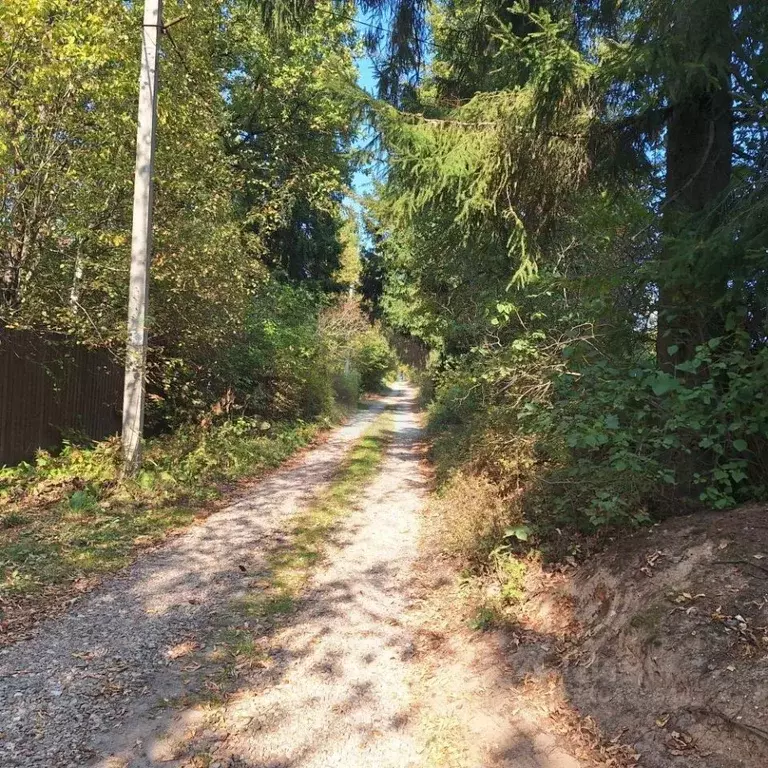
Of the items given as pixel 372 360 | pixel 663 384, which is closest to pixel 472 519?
pixel 663 384

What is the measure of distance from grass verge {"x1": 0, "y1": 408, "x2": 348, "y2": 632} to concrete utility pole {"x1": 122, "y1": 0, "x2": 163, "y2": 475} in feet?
1.95

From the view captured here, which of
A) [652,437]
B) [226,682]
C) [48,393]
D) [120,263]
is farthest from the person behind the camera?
[120,263]

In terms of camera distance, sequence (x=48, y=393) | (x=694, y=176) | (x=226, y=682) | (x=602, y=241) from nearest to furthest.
Answer: (x=226, y=682) → (x=694, y=176) → (x=602, y=241) → (x=48, y=393)

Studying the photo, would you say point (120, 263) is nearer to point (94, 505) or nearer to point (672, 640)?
point (94, 505)

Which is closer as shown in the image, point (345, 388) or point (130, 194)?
point (130, 194)

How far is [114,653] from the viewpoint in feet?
12.9

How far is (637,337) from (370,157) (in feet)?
11.8

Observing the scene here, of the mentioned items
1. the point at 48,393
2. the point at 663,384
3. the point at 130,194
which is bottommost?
the point at 48,393

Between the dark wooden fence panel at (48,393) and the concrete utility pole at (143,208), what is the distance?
135 cm

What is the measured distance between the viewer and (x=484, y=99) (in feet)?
20.5

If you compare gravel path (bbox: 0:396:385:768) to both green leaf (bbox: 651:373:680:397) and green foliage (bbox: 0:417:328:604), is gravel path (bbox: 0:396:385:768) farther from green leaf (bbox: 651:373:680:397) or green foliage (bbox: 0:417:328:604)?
green leaf (bbox: 651:373:680:397)

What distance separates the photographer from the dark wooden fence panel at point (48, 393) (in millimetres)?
7945

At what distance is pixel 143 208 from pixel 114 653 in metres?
6.10

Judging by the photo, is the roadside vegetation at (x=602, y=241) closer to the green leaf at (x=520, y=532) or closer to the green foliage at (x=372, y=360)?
the green leaf at (x=520, y=532)
